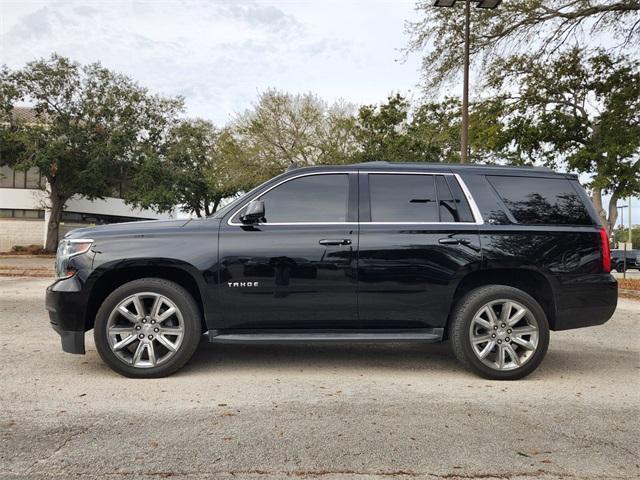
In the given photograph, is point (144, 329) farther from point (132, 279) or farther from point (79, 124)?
point (79, 124)

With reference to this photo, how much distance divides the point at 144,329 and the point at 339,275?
5.98ft

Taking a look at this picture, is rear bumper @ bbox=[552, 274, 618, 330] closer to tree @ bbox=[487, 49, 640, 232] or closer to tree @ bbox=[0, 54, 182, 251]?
tree @ bbox=[487, 49, 640, 232]

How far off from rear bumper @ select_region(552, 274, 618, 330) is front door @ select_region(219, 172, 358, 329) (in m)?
1.99

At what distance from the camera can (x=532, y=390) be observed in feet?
15.2

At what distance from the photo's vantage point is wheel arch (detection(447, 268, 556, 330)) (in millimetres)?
5105

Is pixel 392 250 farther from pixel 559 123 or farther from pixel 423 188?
pixel 559 123

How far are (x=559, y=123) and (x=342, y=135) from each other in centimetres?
1189

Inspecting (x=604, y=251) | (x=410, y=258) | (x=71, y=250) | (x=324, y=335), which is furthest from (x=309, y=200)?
(x=604, y=251)

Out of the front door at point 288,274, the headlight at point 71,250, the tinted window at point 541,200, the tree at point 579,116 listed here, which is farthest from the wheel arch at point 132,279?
A: the tree at point 579,116

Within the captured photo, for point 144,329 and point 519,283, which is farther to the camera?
point 519,283

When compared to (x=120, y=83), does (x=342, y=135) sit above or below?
below

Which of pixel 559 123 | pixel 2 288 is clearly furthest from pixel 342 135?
pixel 2 288

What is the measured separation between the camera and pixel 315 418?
3.78 m

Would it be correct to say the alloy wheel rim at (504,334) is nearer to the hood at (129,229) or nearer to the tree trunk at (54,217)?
the hood at (129,229)
